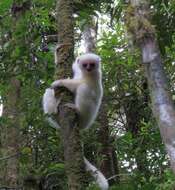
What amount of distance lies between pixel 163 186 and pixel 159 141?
9.08 feet

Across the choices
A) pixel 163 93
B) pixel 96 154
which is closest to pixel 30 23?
pixel 163 93

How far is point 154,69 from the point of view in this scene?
4410 mm

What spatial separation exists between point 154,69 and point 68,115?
1227 millimetres

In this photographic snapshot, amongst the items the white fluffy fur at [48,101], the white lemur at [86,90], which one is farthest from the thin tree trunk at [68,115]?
the white fluffy fur at [48,101]

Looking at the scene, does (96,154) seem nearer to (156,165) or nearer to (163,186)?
(156,165)

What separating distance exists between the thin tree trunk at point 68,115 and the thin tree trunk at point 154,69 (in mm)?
883

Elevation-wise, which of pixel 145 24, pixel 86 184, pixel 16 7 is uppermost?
pixel 16 7

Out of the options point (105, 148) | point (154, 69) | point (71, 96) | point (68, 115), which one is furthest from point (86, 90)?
point (105, 148)

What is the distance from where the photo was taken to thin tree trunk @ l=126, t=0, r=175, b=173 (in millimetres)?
4102

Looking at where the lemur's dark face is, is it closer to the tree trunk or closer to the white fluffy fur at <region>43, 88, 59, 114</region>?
the white fluffy fur at <region>43, 88, 59, 114</region>

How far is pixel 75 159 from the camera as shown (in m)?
3.28

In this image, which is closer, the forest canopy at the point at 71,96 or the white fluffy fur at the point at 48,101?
the forest canopy at the point at 71,96

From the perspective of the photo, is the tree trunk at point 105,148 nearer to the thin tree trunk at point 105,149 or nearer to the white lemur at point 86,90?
the thin tree trunk at point 105,149

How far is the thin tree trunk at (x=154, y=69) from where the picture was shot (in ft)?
13.5
